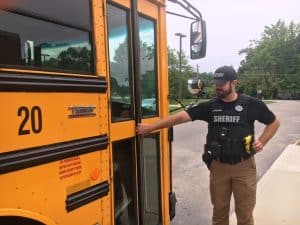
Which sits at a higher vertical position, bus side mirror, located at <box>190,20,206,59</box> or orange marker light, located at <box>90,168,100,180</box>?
bus side mirror, located at <box>190,20,206,59</box>

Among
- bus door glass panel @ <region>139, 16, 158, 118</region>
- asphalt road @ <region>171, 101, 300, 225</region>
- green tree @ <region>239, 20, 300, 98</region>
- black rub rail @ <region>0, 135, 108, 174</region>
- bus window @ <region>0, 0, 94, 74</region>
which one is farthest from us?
green tree @ <region>239, 20, 300, 98</region>

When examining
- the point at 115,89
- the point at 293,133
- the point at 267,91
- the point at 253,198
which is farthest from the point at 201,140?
the point at 267,91

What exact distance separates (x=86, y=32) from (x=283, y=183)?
6238 millimetres

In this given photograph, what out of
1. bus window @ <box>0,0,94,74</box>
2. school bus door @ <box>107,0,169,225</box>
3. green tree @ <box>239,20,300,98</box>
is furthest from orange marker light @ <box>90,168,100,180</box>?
green tree @ <box>239,20,300,98</box>

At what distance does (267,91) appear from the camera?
93.9 meters

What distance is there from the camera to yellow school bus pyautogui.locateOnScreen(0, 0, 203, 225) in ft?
8.09

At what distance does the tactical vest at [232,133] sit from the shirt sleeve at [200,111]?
9cm

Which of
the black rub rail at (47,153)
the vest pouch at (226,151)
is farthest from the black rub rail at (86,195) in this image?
the vest pouch at (226,151)

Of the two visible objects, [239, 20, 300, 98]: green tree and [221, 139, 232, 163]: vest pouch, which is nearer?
[221, 139, 232, 163]: vest pouch

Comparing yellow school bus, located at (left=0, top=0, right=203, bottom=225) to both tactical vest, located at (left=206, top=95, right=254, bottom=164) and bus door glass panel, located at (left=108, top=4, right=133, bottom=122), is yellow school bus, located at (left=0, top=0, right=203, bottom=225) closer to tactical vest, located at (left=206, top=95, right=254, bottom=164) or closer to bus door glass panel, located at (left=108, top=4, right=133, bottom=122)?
bus door glass panel, located at (left=108, top=4, right=133, bottom=122)

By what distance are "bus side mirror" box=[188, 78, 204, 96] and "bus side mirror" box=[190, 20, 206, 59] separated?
46 cm

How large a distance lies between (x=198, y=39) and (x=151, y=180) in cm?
136

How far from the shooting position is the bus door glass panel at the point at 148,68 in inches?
155

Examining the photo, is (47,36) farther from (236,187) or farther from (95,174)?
(236,187)
